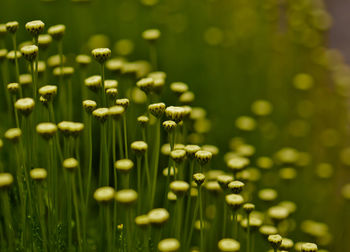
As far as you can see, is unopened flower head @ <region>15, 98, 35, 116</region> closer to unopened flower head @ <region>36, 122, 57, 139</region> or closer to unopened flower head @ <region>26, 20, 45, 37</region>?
unopened flower head @ <region>36, 122, 57, 139</region>

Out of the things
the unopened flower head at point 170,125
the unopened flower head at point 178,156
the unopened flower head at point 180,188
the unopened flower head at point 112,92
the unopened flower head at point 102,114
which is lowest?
the unopened flower head at point 180,188

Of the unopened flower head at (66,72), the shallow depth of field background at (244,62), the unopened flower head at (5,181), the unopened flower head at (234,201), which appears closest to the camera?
the unopened flower head at (5,181)

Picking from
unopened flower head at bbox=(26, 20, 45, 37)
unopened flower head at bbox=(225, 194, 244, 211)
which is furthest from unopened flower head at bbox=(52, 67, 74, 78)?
unopened flower head at bbox=(225, 194, 244, 211)

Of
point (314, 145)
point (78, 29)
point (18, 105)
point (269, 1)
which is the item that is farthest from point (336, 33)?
point (18, 105)

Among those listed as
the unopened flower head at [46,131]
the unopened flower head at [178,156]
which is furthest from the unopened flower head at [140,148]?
the unopened flower head at [46,131]

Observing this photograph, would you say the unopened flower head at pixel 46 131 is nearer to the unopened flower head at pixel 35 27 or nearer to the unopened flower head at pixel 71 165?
the unopened flower head at pixel 71 165

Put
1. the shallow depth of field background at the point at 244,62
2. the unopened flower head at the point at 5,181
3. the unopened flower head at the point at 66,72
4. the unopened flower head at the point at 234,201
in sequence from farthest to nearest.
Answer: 1. the shallow depth of field background at the point at 244,62
2. the unopened flower head at the point at 66,72
3. the unopened flower head at the point at 234,201
4. the unopened flower head at the point at 5,181

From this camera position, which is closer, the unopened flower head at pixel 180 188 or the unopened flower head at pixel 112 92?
the unopened flower head at pixel 180 188

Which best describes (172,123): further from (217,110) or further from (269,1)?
(269,1)

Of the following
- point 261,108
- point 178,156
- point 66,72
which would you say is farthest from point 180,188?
point 261,108
